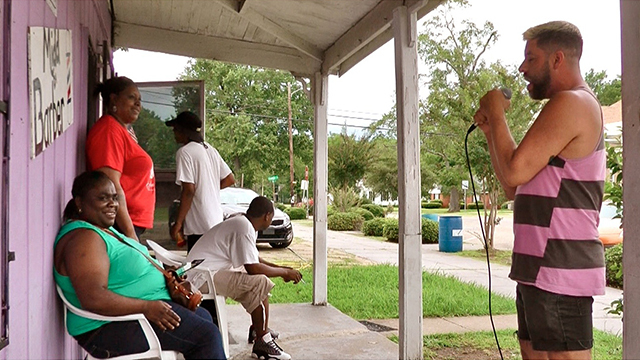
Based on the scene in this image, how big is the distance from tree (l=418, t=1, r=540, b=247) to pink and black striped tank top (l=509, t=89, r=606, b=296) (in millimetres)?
9290

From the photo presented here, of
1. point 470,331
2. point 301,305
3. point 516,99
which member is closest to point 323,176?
point 301,305

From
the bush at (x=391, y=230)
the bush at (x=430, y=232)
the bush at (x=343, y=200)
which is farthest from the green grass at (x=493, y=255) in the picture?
the bush at (x=343, y=200)

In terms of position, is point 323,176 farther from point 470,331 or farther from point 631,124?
point 631,124

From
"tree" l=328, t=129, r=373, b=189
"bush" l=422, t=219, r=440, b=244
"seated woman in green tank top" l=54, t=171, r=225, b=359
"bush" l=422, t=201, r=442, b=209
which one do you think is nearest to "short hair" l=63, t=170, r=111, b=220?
"seated woman in green tank top" l=54, t=171, r=225, b=359

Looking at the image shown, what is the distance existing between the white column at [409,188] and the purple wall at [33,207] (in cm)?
209

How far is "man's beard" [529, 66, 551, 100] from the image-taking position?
69.6 inches

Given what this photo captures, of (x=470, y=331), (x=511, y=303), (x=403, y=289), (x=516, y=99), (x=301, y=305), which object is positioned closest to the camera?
(x=403, y=289)

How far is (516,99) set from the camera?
11164 mm

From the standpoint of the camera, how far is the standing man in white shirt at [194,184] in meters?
3.96

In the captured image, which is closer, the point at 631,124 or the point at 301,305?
the point at 631,124

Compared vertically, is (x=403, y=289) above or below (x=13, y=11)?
below

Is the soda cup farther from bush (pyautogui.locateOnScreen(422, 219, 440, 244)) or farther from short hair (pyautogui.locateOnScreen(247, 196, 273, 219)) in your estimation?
bush (pyautogui.locateOnScreen(422, 219, 440, 244))

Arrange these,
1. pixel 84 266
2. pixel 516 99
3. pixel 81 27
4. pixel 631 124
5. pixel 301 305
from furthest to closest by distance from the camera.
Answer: pixel 516 99
pixel 301 305
pixel 81 27
pixel 84 266
pixel 631 124

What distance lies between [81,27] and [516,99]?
9689mm
